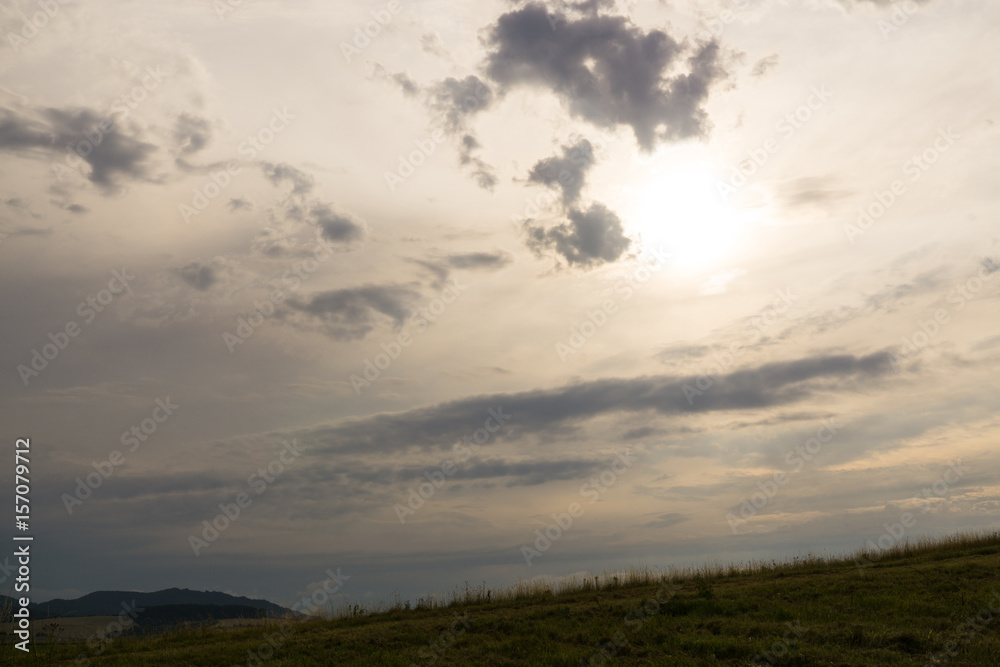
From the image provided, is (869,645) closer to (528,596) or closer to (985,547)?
(528,596)

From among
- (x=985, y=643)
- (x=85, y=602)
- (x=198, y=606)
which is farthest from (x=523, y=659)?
(x=85, y=602)

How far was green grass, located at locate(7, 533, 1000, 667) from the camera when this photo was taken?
19.5m

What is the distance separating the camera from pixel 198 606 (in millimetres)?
73750

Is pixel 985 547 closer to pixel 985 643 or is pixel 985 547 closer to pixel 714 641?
pixel 985 643

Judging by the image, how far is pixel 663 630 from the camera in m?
22.5

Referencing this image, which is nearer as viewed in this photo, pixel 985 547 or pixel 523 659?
pixel 523 659

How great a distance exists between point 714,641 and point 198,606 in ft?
230

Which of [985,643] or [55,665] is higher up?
[55,665]

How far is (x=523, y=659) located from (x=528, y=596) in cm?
1029

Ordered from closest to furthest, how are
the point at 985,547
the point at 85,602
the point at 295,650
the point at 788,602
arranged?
the point at 295,650 → the point at 788,602 → the point at 985,547 → the point at 85,602

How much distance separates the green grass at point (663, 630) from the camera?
19.5m

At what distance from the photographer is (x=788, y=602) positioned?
973 inches

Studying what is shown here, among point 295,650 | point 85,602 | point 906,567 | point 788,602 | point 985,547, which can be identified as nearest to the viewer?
point 295,650

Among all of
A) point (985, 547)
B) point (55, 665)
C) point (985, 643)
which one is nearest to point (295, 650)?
point (55, 665)
